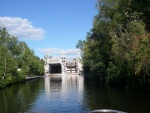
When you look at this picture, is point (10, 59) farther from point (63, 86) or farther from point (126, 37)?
point (126, 37)

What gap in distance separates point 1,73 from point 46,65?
125m

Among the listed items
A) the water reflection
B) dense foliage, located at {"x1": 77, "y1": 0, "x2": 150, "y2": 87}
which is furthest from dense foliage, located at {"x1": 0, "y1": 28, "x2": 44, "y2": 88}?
dense foliage, located at {"x1": 77, "y1": 0, "x2": 150, "y2": 87}

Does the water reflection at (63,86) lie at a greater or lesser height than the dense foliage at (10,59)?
lesser

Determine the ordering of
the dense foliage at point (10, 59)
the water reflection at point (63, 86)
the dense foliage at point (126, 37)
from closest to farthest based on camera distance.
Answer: the dense foliage at point (126, 37) → the water reflection at point (63, 86) → the dense foliage at point (10, 59)

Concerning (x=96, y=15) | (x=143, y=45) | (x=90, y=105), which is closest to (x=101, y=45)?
(x=96, y=15)

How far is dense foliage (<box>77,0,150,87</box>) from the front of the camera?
42.0 metres

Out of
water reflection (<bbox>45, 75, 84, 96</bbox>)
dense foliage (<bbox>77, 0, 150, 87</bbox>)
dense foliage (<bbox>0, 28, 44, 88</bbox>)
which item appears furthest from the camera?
dense foliage (<bbox>0, 28, 44, 88</bbox>)

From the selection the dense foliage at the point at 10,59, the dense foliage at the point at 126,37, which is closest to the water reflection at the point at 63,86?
the dense foliage at the point at 126,37

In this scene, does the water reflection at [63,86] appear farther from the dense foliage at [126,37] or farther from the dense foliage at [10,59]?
the dense foliage at [10,59]

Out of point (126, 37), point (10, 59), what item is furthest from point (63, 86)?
point (126, 37)

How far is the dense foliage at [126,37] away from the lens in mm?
42000

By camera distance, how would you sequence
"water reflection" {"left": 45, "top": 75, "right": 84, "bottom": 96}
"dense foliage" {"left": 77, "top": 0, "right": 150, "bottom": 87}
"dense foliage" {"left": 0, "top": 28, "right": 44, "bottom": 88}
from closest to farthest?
"dense foliage" {"left": 77, "top": 0, "right": 150, "bottom": 87} → "water reflection" {"left": 45, "top": 75, "right": 84, "bottom": 96} → "dense foliage" {"left": 0, "top": 28, "right": 44, "bottom": 88}

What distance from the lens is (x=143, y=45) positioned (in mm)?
41750

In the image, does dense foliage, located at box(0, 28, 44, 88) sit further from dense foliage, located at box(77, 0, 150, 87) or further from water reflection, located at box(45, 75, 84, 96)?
dense foliage, located at box(77, 0, 150, 87)
